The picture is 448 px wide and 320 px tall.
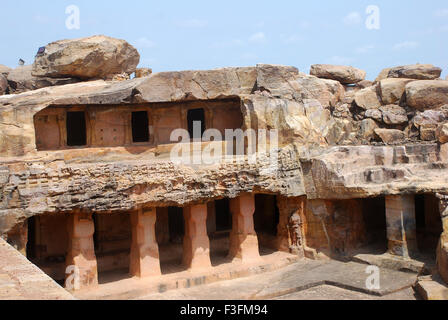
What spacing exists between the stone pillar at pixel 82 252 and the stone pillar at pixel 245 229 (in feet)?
12.6

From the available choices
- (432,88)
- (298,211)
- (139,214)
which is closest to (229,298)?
(139,214)

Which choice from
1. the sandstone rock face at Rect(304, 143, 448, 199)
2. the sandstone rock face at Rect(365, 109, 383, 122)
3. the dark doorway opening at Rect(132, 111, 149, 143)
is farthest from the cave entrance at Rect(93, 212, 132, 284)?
the sandstone rock face at Rect(365, 109, 383, 122)

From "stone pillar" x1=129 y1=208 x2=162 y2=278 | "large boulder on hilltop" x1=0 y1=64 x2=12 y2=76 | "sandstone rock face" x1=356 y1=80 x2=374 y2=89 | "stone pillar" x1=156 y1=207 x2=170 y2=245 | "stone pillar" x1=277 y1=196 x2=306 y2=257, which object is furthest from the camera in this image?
"sandstone rock face" x1=356 y1=80 x2=374 y2=89

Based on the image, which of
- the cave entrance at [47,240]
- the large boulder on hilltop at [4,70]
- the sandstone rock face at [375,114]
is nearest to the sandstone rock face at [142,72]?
the large boulder on hilltop at [4,70]

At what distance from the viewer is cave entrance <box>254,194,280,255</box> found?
15141 mm

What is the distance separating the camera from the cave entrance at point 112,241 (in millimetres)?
13594

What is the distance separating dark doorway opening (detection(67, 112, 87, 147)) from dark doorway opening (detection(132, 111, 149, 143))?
1.51 metres

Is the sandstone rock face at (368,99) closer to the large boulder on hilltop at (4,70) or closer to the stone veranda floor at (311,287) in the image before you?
the stone veranda floor at (311,287)

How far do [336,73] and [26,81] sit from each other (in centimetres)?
1120

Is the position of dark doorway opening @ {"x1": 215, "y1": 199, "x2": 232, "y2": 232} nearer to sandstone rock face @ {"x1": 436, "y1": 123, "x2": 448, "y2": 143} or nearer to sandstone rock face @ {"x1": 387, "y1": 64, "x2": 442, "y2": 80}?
sandstone rock face @ {"x1": 436, "y1": 123, "x2": 448, "y2": 143}

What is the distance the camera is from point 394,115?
16.4m

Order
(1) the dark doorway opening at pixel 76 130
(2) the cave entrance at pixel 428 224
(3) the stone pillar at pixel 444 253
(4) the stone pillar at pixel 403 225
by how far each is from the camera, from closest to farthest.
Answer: (3) the stone pillar at pixel 444 253
(4) the stone pillar at pixel 403 225
(2) the cave entrance at pixel 428 224
(1) the dark doorway opening at pixel 76 130

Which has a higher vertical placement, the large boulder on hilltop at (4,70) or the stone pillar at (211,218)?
the large boulder on hilltop at (4,70)

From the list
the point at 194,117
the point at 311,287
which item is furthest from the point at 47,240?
the point at 311,287
